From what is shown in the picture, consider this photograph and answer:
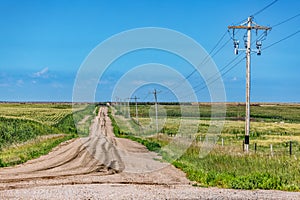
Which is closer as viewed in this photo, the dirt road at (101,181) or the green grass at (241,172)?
the dirt road at (101,181)

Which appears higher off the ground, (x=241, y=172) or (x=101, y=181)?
(x=241, y=172)

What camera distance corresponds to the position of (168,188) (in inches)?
582

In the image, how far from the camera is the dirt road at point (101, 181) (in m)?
12.9

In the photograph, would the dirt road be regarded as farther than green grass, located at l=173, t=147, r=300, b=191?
No

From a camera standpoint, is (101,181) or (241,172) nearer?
(101,181)

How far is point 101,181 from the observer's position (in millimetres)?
16547

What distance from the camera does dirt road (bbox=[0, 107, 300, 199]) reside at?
12938 mm

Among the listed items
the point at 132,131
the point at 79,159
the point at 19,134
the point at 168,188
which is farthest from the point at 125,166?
the point at 132,131

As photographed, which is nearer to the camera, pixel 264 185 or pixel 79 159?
pixel 264 185

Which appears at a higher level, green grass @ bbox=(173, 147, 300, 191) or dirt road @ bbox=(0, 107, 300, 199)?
green grass @ bbox=(173, 147, 300, 191)

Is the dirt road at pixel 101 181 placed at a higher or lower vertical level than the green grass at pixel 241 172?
lower

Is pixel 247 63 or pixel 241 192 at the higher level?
pixel 247 63

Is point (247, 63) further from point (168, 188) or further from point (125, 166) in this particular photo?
point (168, 188)

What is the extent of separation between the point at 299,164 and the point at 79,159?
10768 mm
